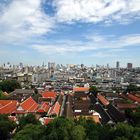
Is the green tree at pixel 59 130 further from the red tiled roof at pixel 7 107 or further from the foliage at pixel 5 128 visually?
the red tiled roof at pixel 7 107

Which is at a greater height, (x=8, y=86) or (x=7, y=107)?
(x=8, y=86)

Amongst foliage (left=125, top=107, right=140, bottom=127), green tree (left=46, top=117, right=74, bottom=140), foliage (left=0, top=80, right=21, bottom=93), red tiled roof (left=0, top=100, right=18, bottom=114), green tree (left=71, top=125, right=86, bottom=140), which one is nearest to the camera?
green tree (left=46, top=117, right=74, bottom=140)

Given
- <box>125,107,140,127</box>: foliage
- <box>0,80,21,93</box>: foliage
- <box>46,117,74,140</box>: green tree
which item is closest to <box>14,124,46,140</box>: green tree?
<box>46,117,74,140</box>: green tree

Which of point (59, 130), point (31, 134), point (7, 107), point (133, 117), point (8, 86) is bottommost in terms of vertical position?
point (133, 117)

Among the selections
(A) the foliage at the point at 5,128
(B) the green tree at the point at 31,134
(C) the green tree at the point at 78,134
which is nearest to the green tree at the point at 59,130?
(C) the green tree at the point at 78,134

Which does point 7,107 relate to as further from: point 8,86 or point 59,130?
point 8,86

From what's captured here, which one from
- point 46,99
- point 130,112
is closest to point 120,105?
point 130,112

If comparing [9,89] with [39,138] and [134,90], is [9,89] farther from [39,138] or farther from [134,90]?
[39,138]

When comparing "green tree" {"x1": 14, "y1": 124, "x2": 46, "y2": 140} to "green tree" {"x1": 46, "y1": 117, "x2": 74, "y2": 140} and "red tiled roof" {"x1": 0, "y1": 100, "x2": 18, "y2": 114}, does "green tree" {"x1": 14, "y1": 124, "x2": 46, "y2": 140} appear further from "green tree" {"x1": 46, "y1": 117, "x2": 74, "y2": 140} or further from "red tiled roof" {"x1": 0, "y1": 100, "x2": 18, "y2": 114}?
"red tiled roof" {"x1": 0, "y1": 100, "x2": 18, "y2": 114}

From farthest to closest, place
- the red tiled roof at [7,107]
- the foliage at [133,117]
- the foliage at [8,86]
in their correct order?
the foliage at [8,86], the red tiled roof at [7,107], the foliage at [133,117]

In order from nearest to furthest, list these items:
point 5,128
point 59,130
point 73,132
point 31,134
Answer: point 31,134 < point 73,132 < point 59,130 < point 5,128

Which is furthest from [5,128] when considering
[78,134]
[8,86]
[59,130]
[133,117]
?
[8,86]

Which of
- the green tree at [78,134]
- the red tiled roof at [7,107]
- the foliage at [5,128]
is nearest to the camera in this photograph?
the green tree at [78,134]
